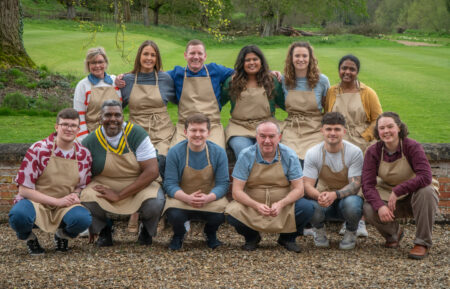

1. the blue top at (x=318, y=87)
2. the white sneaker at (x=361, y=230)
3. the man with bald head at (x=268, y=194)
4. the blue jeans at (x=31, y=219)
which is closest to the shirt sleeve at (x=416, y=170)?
the white sneaker at (x=361, y=230)

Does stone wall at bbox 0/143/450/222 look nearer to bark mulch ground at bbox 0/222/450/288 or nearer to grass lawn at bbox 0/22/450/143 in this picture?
bark mulch ground at bbox 0/222/450/288

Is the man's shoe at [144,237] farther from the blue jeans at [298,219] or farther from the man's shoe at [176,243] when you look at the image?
the blue jeans at [298,219]

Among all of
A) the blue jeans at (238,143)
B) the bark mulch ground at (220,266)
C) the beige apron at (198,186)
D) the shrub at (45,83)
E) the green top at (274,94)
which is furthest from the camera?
the shrub at (45,83)

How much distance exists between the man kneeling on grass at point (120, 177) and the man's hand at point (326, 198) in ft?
4.56

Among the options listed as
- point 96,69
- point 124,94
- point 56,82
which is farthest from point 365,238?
point 56,82

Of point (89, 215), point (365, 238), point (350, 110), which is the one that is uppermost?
point (350, 110)

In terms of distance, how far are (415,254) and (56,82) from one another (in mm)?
8497

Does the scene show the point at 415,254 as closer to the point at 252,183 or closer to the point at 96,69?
the point at 252,183

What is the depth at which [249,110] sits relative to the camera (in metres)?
5.30

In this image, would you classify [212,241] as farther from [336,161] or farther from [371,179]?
[371,179]

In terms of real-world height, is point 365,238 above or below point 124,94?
below

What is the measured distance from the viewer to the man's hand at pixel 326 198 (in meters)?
4.34

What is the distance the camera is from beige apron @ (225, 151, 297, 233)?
4250 mm

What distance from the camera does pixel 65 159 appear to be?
14.0ft
